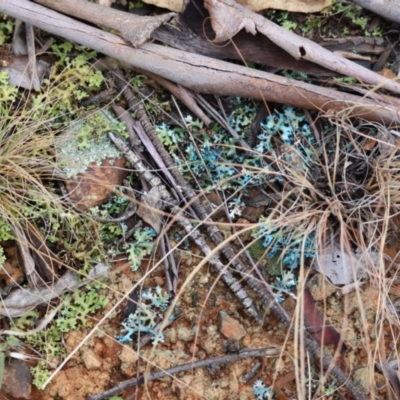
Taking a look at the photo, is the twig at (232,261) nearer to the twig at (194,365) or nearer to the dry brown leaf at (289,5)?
the twig at (194,365)

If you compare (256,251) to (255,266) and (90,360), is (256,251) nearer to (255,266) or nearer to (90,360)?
(255,266)

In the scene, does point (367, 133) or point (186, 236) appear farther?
point (367, 133)

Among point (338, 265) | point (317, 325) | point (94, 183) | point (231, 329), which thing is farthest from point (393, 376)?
point (94, 183)

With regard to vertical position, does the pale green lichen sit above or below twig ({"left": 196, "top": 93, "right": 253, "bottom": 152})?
below

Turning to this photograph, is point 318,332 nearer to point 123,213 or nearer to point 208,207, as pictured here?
point 208,207

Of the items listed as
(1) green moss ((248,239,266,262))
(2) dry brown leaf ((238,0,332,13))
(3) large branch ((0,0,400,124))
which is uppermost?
(2) dry brown leaf ((238,0,332,13))

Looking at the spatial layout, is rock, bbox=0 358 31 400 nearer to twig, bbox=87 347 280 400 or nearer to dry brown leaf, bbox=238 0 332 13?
twig, bbox=87 347 280 400

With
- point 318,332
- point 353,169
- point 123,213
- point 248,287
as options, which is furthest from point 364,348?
point 123,213

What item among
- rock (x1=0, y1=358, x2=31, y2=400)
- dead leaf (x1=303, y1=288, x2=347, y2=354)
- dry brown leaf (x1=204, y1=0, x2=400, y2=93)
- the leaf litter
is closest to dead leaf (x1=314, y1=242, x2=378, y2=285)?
the leaf litter
